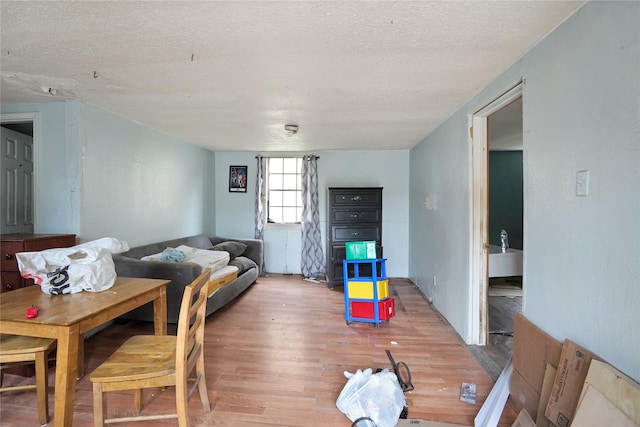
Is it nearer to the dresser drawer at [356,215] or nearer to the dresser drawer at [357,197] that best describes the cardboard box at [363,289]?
the dresser drawer at [356,215]

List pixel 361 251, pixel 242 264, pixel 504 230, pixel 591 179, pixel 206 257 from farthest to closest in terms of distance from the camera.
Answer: pixel 504 230 < pixel 242 264 < pixel 206 257 < pixel 361 251 < pixel 591 179

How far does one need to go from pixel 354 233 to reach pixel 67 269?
3.39 meters

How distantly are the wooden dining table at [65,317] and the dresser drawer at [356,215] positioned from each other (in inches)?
115

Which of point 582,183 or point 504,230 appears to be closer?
point 582,183

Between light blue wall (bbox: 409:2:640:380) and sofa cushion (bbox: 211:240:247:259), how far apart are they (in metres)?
3.54

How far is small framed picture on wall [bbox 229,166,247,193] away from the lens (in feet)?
16.2

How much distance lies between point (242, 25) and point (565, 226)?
193cm

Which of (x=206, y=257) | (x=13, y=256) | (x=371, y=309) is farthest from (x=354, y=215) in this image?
(x=13, y=256)

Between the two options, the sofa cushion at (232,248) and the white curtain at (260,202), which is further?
the white curtain at (260,202)

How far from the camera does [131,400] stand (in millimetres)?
1725

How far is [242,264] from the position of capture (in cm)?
388

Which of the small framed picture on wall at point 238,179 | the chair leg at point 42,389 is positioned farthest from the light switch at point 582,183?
the small framed picture on wall at point 238,179

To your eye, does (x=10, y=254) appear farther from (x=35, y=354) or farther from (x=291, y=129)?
(x=291, y=129)

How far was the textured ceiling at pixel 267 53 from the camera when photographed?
1292mm
